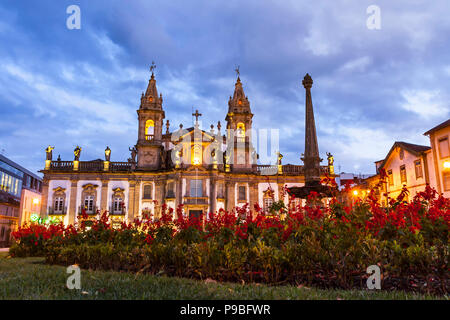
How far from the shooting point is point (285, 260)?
592 cm

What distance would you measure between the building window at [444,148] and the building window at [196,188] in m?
24.2

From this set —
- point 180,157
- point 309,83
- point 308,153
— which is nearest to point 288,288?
point 308,153

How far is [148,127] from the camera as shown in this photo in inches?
1642

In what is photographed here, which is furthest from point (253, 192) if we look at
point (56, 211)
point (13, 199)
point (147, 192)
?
point (13, 199)

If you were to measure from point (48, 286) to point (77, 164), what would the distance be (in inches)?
1418

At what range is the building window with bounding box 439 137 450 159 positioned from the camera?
23641 mm

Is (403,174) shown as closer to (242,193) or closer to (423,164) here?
(423,164)

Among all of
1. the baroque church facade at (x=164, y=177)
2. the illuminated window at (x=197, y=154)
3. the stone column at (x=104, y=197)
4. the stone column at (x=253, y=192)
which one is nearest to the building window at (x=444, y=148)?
the baroque church facade at (x=164, y=177)

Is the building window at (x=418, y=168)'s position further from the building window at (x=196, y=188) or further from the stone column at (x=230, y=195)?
the building window at (x=196, y=188)

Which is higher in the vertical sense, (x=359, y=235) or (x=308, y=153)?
(x=308, y=153)

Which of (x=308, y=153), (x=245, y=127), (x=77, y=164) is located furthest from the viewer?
(x=245, y=127)

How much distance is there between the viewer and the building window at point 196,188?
121 feet

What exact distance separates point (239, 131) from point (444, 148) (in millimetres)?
23828
